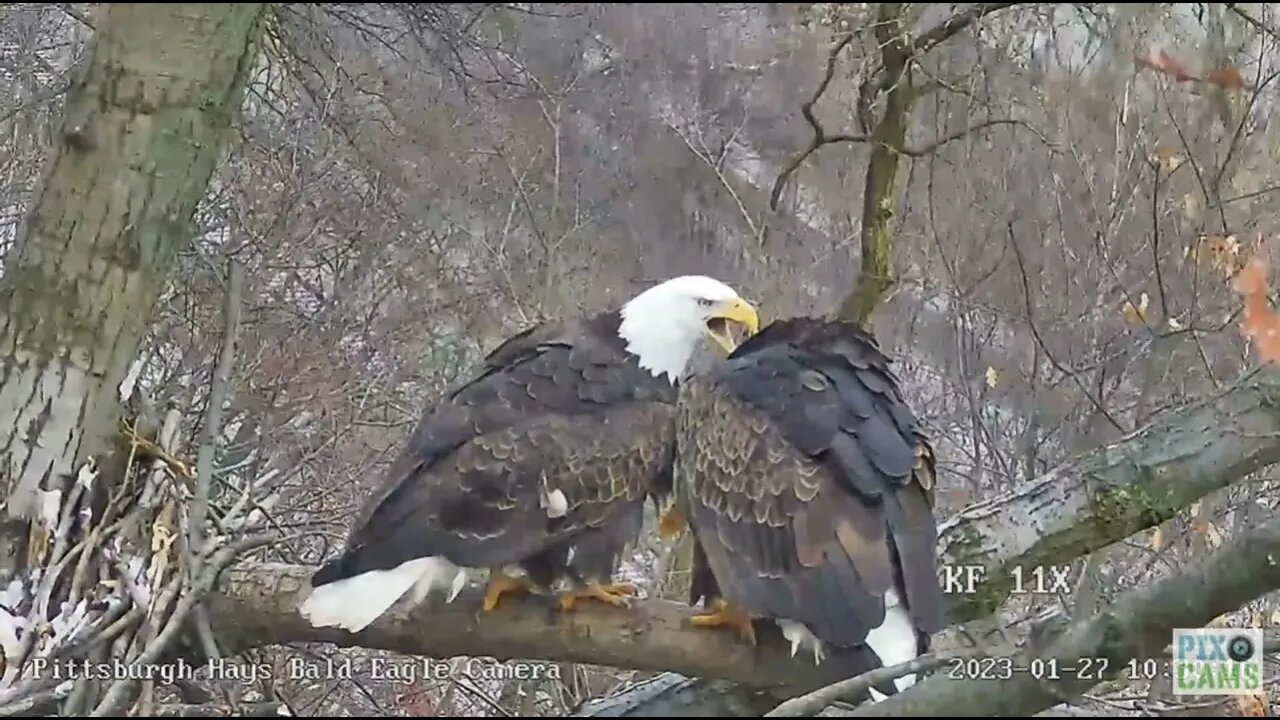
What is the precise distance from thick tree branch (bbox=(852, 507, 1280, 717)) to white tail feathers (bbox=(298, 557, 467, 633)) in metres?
0.94

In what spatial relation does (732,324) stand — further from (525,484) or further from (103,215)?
(103,215)

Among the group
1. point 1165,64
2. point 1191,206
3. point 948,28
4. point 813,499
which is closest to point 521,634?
point 813,499

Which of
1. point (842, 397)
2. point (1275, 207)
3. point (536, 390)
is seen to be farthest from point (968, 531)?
point (1275, 207)

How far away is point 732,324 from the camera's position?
231 cm

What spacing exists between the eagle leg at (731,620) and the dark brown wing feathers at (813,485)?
0.04m

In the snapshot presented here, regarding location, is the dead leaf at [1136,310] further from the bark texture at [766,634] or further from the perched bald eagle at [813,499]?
the perched bald eagle at [813,499]

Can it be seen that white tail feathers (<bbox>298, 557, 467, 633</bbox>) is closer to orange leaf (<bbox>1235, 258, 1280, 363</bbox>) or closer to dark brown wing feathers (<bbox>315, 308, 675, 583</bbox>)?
dark brown wing feathers (<bbox>315, 308, 675, 583</bbox>)

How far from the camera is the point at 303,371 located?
11.3ft

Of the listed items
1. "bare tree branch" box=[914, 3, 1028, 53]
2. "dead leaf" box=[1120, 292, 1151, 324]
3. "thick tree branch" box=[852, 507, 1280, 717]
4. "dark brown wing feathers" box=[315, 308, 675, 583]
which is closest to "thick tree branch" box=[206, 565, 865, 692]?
"dark brown wing feathers" box=[315, 308, 675, 583]

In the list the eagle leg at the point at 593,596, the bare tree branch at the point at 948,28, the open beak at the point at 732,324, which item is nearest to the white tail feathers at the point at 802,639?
the eagle leg at the point at 593,596

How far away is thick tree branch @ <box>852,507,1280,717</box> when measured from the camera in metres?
0.98

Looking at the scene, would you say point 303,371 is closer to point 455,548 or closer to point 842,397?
point 455,548

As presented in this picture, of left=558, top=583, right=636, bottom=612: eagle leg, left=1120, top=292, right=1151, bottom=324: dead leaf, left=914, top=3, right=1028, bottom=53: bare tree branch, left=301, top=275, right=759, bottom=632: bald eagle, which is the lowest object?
left=558, top=583, right=636, bottom=612: eagle leg

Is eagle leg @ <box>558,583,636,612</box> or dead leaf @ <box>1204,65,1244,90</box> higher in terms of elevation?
dead leaf @ <box>1204,65,1244,90</box>
